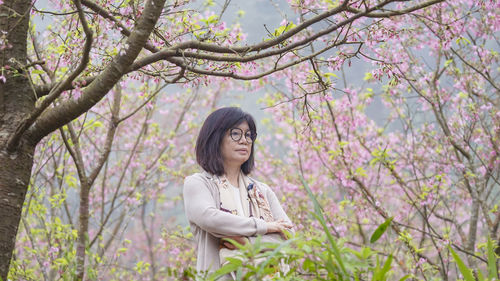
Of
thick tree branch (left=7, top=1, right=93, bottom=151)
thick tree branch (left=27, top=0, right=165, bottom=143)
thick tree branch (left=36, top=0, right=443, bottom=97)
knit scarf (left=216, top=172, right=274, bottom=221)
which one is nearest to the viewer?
thick tree branch (left=7, top=1, right=93, bottom=151)

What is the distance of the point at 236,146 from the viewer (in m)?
2.78

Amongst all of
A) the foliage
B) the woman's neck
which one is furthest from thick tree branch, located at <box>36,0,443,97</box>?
the woman's neck

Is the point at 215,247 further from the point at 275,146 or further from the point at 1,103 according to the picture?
the point at 275,146

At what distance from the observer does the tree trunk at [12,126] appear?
2570mm

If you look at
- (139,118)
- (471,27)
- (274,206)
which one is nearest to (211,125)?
(274,206)

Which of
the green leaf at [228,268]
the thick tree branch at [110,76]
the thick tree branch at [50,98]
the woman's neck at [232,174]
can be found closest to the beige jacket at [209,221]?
the woman's neck at [232,174]

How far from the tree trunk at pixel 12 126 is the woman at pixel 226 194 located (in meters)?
0.97

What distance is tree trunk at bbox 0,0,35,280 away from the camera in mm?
2570

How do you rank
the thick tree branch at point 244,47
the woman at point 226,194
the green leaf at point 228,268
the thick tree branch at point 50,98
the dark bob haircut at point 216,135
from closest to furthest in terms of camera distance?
1. the green leaf at point 228,268
2. the thick tree branch at point 50,98
3. the woman at point 226,194
4. the thick tree branch at point 244,47
5. the dark bob haircut at point 216,135

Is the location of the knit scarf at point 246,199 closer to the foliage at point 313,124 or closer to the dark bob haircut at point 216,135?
the dark bob haircut at point 216,135

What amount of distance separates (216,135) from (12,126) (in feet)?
3.96

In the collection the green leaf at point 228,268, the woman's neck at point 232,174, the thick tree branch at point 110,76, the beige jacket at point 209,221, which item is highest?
the thick tree branch at point 110,76

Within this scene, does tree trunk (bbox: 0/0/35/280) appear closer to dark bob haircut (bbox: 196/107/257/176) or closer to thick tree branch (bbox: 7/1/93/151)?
thick tree branch (bbox: 7/1/93/151)

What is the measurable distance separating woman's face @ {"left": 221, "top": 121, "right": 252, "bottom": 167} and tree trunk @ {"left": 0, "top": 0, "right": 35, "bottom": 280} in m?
1.15
